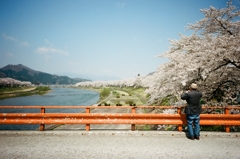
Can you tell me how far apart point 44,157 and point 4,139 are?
7.31 feet

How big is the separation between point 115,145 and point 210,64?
529cm

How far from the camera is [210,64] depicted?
6430 mm

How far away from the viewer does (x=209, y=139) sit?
189 inches

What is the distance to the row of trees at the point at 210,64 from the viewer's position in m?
6.21

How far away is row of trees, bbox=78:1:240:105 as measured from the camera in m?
6.21

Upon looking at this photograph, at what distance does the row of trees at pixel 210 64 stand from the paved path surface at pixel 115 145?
2.53 m

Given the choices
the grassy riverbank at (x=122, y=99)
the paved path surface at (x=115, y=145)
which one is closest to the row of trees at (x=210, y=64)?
the paved path surface at (x=115, y=145)

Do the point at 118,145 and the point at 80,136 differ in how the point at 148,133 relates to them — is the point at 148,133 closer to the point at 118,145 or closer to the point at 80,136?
the point at 118,145

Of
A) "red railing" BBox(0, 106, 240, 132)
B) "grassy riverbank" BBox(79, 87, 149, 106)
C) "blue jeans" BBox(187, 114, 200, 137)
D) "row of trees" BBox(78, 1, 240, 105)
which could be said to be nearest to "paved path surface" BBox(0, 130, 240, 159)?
"blue jeans" BBox(187, 114, 200, 137)

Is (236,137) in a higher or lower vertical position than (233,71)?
lower

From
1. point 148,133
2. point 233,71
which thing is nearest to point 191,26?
point 233,71

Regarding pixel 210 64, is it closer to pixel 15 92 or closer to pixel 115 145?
pixel 115 145

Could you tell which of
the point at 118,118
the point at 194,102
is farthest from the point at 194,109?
the point at 118,118

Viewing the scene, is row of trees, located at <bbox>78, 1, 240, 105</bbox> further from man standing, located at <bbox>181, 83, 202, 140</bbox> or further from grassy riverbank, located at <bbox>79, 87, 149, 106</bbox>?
grassy riverbank, located at <bbox>79, 87, 149, 106</bbox>
